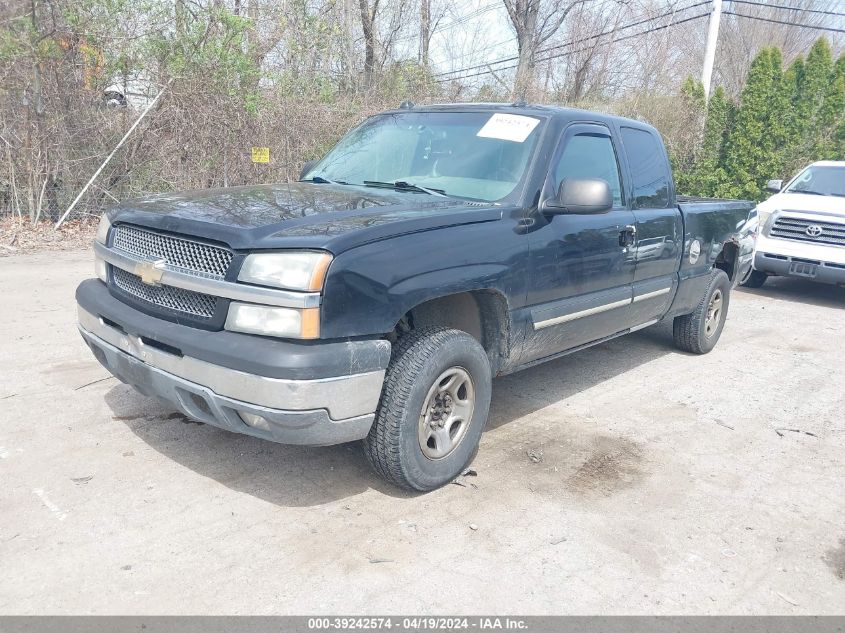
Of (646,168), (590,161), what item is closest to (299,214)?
(590,161)

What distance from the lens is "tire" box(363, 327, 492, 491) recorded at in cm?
322

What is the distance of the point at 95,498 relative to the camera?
331 cm

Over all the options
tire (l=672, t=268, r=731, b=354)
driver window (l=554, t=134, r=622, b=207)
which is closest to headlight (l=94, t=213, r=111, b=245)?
driver window (l=554, t=134, r=622, b=207)

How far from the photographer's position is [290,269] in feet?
9.44

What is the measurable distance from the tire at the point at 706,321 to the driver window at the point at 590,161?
193cm

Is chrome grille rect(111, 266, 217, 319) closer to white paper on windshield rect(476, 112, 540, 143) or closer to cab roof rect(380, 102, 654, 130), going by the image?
white paper on windshield rect(476, 112, 540, 143)

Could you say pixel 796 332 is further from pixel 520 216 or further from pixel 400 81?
pixel 400 81

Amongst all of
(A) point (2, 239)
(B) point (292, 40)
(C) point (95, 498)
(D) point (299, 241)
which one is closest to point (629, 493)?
(D) point (299, 241)

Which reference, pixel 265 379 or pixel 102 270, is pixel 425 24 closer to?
pixel 102 270

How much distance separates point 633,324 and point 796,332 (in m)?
3.50

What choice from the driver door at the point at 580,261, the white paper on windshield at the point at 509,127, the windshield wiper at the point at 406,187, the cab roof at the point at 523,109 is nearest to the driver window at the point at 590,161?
the driver door at the point at 580,261

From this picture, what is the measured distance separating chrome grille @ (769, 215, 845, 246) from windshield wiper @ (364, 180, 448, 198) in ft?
22.8

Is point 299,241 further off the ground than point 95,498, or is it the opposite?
point 299,241

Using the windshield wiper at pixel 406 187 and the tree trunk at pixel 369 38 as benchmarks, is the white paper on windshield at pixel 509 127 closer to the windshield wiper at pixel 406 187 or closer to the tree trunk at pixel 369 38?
the windshield wiper at pixel 406 187
